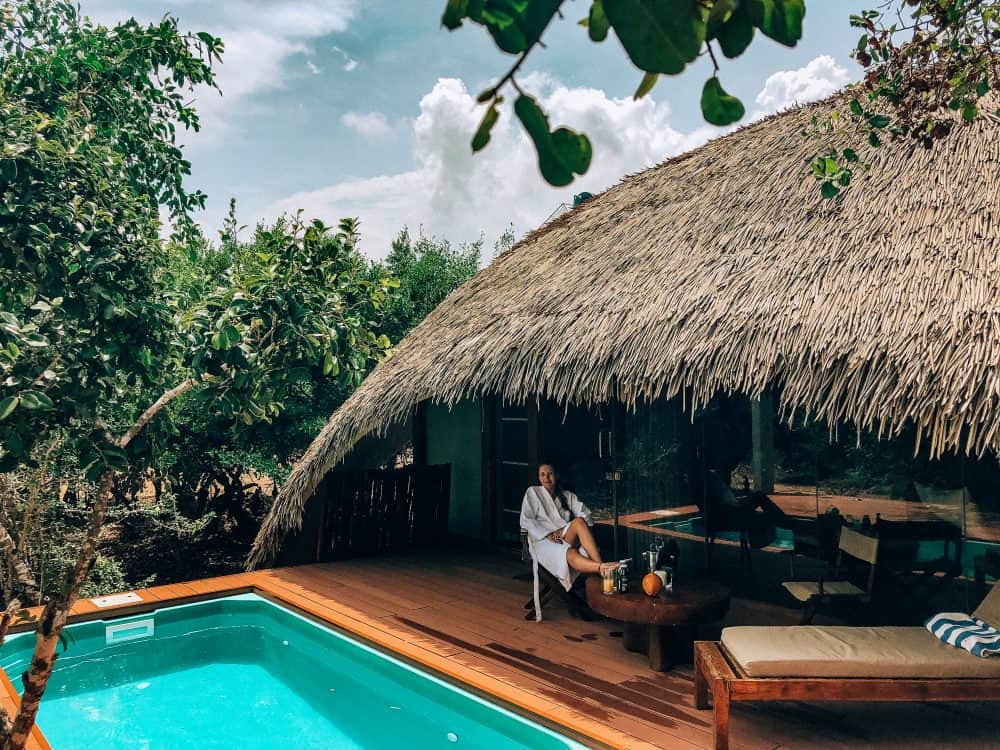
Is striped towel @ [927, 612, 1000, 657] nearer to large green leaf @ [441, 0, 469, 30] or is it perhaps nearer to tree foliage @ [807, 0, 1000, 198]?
tree foliage @ [807, 0, 1000, 198]

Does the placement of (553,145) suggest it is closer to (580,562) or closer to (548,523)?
(580,562)

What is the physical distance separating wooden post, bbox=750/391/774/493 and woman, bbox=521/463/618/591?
1278mm

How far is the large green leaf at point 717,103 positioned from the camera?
81 centimetres

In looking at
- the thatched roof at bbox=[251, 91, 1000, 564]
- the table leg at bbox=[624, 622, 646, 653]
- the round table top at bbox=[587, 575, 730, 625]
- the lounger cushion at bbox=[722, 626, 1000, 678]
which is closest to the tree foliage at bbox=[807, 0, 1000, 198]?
the thatched roof at bbox=[251, 91, 1000, 564]

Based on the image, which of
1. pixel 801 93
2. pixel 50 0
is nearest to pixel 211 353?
pixel 50 0

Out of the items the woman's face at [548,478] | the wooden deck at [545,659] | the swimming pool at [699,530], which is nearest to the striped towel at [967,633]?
the wooden deck at [545,659]

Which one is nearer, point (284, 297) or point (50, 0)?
point (284, 297)

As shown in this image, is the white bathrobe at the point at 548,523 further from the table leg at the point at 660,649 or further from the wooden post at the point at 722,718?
the wooden post at the point at 722,718

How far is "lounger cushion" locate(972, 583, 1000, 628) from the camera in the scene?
11.4 feet

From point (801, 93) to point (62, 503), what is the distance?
7.44m

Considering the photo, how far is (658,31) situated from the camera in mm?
667

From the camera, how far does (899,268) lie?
393 centimetres

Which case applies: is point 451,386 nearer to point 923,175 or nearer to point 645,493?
point 645,493

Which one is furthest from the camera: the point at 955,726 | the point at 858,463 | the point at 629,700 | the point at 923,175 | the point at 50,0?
the point at 50,0
